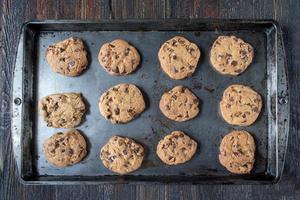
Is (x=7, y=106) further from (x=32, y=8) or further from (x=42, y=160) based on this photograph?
(x=32, y=8)

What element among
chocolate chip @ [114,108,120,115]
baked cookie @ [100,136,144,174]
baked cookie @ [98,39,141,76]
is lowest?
baked cookie @ [100,136,144,174]

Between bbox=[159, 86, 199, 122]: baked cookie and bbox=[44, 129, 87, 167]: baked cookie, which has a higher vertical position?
bbox=[159, 86, 199, 122]: baked cookie

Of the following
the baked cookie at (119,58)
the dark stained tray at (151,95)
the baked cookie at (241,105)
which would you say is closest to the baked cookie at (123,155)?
the dark stained tray at (151,95)

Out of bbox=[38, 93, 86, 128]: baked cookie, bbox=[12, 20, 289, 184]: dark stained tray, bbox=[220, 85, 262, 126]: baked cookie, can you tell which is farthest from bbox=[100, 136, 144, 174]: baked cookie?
bbox=[220, 85, 262, 126]: baked cookie

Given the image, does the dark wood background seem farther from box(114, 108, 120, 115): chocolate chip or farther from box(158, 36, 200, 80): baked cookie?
box(114, 108, 120, 115): chocolate chip

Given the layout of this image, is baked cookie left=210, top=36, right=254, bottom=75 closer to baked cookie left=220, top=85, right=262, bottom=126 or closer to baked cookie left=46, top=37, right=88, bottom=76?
baked cookie left=220, top=85, right=262, bottom=126

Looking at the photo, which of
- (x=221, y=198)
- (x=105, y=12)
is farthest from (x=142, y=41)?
(x=221, y=198)
